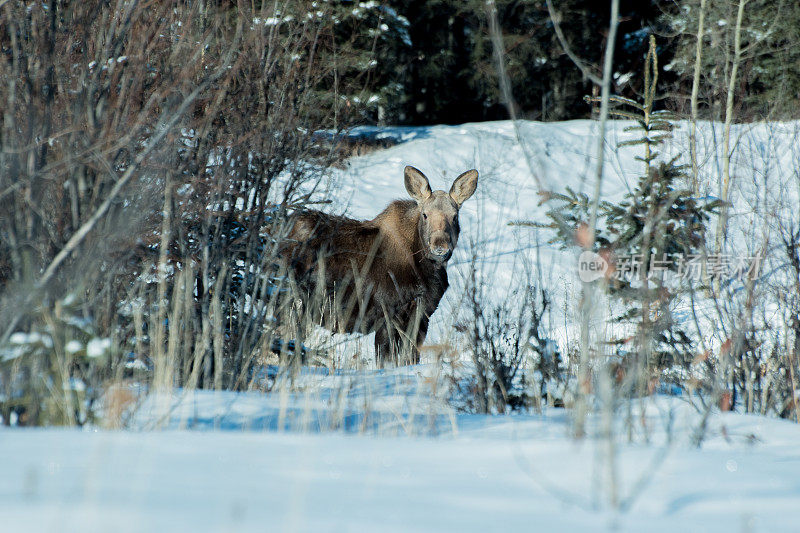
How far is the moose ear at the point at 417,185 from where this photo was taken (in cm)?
780

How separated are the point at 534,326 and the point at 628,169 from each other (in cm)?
1303

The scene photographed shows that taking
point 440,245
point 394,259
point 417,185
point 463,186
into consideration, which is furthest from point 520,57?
point 440,245

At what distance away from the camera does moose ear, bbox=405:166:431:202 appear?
780cm

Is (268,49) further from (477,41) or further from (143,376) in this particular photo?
(477,41)

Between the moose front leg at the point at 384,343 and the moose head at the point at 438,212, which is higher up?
the moose head at the point at 438,212

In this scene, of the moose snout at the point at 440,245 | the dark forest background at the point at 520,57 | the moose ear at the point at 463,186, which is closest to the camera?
the moose snout at the point at 440,245

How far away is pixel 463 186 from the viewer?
310 inches

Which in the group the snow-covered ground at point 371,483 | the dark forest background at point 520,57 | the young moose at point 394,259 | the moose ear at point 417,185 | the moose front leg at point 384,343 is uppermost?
the dark forest background at point 520,57

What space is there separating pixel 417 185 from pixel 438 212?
54 centimetres

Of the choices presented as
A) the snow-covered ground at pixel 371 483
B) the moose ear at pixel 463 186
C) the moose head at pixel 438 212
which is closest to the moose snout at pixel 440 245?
the moose head at pixel 438 212

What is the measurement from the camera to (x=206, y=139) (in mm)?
5363

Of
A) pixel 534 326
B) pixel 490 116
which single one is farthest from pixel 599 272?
pixel 490 116

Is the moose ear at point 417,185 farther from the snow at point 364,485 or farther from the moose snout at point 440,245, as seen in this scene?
the snow at point 364,485

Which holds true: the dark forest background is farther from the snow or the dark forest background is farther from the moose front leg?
the snow
